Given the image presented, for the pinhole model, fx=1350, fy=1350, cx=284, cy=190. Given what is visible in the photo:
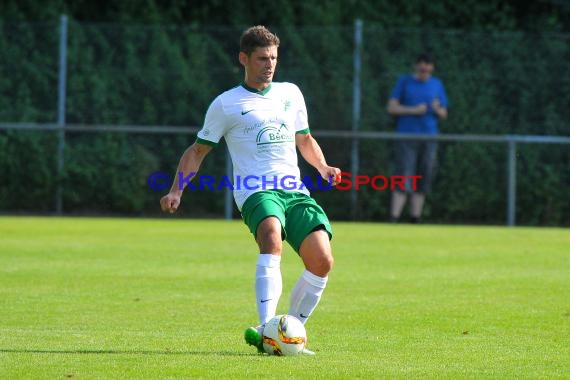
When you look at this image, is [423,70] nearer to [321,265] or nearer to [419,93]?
[419,93]

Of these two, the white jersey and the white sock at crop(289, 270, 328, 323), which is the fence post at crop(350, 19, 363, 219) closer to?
the white jersey

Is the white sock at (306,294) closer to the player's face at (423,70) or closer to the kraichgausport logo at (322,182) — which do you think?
the kraichgausport logo at (322,182)

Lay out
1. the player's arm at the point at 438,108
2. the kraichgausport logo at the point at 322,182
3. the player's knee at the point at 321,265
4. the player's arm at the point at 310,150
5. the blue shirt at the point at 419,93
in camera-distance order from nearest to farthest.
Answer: the player's knee at the point at 321,265, the player's arm at the point at 310,150, the blue shirt at the point at 419,93, the player's arm at the point at 438,108, the kraichgausport logo at the point at 322,182

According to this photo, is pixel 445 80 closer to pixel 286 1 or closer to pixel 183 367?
pixel 286 1

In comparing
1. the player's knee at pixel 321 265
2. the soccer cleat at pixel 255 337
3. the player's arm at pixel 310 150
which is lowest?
the soccer cleat at pixel 255 337

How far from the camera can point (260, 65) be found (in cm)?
836

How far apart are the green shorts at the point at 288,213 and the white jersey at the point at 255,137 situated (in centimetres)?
7

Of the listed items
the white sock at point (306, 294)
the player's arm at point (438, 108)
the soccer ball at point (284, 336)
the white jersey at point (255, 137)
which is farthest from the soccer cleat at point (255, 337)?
the player's arm at point (438, 108)

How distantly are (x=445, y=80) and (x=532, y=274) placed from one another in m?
8.55

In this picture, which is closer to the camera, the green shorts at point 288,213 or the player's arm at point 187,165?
the green shorts at point 288,213

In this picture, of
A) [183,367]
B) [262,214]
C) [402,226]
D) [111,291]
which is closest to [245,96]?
[262,214]

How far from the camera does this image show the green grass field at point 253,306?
7430 mm

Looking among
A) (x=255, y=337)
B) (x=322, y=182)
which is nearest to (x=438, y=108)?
(x=322, y=182)

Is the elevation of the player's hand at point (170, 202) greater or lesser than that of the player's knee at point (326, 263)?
greater
